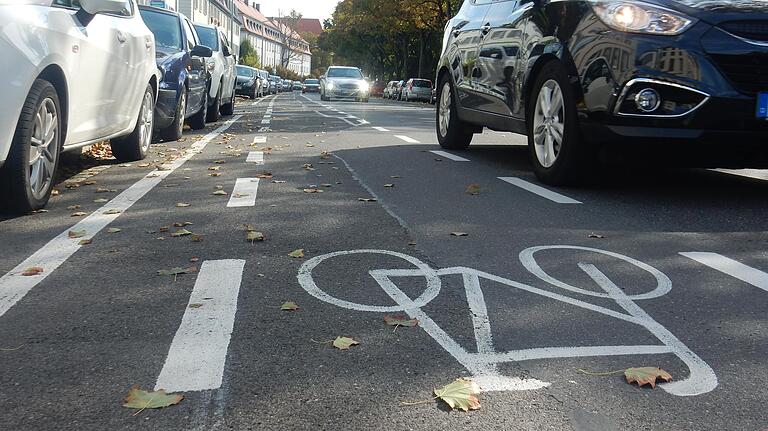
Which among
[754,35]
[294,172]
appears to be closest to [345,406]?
[754,35]

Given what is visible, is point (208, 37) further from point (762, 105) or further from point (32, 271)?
point (32, 271)

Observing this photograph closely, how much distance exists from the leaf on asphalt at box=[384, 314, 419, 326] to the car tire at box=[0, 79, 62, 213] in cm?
294

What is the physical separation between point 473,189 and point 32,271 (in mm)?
3549

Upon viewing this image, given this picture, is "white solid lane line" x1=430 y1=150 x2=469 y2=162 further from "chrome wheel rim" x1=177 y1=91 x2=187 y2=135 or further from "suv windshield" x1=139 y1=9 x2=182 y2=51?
"suv windshield" x1=139 y1=9 x2=182 y2=51

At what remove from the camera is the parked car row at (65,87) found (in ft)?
16.3

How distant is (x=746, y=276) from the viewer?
405cm

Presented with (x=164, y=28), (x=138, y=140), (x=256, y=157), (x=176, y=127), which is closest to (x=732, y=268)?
(x=256, y=157)

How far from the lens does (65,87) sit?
5.78 m

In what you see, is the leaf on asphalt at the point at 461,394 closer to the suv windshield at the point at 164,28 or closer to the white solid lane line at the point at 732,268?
the white solid lane line at the point at 732,268

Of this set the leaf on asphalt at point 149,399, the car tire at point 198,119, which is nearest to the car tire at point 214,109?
the car tire at point 198,119

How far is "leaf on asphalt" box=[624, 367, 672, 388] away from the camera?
2.65 meters

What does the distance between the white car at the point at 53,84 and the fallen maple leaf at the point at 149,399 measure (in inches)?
112

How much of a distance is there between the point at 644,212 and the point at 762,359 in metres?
2.92

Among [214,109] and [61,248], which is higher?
[61,248]
